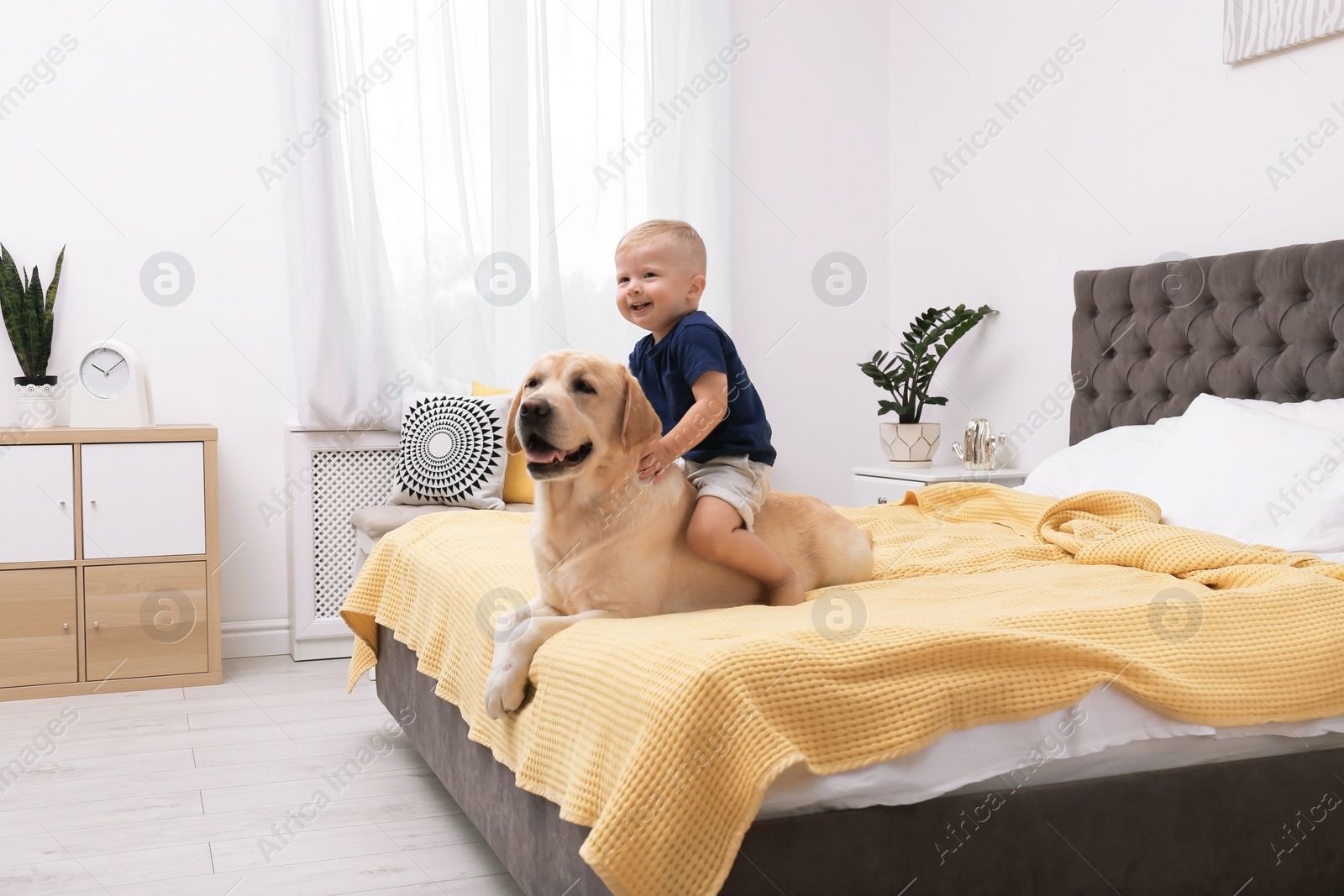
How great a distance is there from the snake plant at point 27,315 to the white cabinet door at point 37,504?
1.15 ft

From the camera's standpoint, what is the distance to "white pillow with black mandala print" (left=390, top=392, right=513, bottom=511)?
349 cm

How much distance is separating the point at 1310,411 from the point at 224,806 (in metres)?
2.55

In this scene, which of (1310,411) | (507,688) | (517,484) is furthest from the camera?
(517,484)

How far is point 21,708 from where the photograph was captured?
303cm

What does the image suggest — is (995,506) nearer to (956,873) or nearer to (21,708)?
(956,873)

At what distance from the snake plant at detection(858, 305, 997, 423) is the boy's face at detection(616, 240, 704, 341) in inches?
84.6

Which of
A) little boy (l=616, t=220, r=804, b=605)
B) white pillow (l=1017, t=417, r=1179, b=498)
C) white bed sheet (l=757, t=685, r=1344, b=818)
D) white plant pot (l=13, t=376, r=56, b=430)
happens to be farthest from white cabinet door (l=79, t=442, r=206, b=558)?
white bed sheet (l=757, t=685, r=1344, b=818)

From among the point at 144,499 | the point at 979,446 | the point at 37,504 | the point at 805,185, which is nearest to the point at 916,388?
the point at 979,446

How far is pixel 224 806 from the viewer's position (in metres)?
2.24

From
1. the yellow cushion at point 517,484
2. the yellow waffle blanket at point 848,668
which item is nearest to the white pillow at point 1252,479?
the yellow waffle blanket at point 848,668

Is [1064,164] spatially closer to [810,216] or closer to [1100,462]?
[810,216]

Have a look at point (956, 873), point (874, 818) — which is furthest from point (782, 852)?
point (956, 873)

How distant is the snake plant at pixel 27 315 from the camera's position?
11.0ft

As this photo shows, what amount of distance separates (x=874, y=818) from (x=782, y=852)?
124 mm
